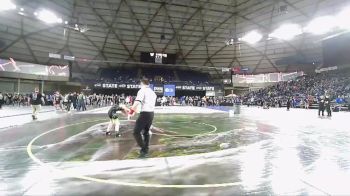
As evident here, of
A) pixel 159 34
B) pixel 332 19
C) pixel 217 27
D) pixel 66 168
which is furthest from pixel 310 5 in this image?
pixel 66 168

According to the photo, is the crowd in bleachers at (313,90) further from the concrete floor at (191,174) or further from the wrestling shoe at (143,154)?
the wrestling shoe at (143,154)

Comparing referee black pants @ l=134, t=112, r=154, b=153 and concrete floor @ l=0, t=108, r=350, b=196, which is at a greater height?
referee black pants @ l=134, t=112, r=154, b=153

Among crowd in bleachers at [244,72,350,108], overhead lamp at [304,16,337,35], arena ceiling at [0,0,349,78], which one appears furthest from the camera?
arena ceiling at [0,0,349,78]

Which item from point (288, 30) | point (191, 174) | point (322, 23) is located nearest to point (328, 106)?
point (322, 23)

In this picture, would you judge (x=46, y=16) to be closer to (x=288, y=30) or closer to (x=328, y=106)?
(x=288, y=30)

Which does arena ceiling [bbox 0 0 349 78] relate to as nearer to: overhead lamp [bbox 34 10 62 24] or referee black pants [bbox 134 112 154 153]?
overhead lamp [bbox 34 10 62 24]

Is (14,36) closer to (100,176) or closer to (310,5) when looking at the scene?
(310,5)

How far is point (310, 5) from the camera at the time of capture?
35.7 metres

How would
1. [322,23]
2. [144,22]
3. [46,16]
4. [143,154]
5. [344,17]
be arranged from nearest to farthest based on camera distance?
1. [143,154]
2. [344,17]
3. [46,16]
4. [322,23]
5. [144,22]

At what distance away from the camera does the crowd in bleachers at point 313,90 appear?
3491 centimetres

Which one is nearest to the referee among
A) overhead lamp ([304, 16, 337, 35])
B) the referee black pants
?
the referee black pants

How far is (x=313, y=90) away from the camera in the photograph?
41438 millimetres

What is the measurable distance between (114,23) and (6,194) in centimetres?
4142

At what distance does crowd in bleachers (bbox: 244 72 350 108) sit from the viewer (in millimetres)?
34906
